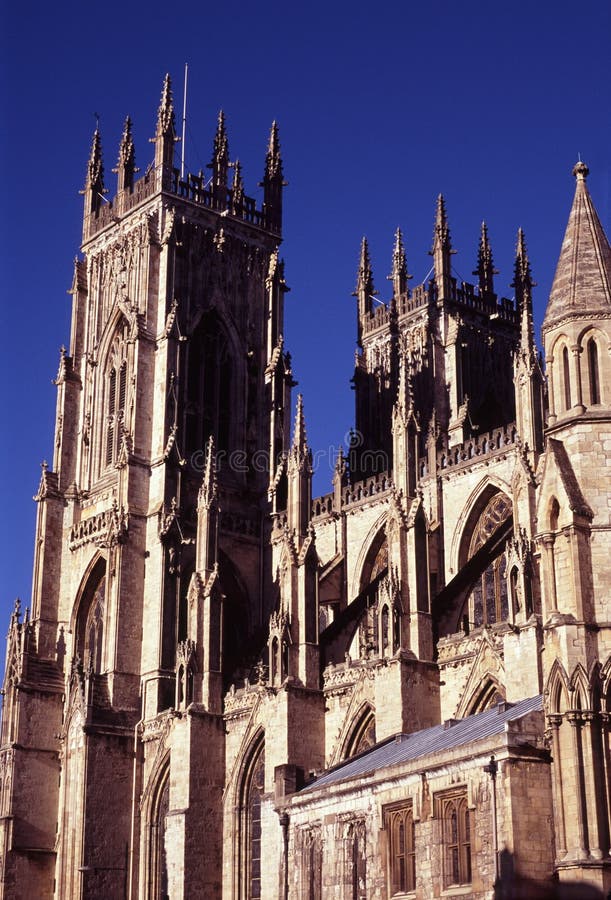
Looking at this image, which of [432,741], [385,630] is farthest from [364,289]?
[432,741]

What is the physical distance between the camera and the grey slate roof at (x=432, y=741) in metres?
26.0

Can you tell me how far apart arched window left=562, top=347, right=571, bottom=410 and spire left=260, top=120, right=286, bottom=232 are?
4410 centimetres

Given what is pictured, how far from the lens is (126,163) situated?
216 ft

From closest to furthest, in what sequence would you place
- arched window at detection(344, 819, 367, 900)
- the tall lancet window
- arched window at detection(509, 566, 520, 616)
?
arched window at detection(344, 819, 367, 900) → arched window at detection(509, 566, 520, 616) → the tall lancet window

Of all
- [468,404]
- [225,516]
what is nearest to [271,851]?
[225,516]

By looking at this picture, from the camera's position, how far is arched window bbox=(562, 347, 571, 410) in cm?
2281

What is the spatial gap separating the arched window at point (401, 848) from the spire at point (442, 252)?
47.0m

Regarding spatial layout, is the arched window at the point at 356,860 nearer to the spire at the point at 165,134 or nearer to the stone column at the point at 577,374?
the stone column at the point at 577,374

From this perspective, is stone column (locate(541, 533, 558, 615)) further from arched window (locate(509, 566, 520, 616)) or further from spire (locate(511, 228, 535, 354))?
spire (locate(511, 228, 535, 354))

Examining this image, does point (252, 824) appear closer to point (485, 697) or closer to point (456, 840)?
point (485, 697)

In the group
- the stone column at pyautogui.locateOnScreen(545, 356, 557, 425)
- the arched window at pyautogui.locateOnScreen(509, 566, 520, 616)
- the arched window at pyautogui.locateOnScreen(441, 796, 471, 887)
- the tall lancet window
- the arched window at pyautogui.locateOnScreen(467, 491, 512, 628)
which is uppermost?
the tall lancet window

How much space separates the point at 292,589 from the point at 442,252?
27767mm

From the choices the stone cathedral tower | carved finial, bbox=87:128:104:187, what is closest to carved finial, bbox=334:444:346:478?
the stone cathedral tower

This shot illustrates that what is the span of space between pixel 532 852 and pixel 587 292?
880 cm
